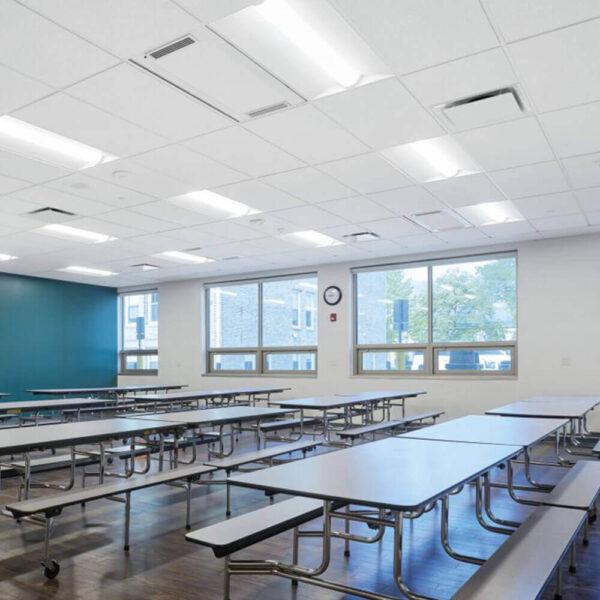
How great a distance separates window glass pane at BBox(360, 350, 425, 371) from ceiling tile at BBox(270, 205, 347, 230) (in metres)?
2.99

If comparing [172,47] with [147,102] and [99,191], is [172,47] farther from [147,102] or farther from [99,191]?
[99,191]

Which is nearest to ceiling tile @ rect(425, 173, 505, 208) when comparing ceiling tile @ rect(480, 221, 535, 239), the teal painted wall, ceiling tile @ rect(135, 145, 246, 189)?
ceiling tile @ rect(480, 221, 535, 239)

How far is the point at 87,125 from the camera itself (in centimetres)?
379

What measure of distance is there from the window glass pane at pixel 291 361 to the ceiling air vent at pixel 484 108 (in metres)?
6.42

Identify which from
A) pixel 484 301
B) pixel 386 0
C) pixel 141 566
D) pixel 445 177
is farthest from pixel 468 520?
pixel 484 301

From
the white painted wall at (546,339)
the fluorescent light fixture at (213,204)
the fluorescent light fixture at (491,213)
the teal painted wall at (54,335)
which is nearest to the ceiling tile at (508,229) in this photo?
the fluorescent light fixture at (491,213)

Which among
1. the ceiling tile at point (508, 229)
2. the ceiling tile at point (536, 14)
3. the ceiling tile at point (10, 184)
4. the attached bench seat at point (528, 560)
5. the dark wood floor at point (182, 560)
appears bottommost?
the dark wood floor at point (182, 560)

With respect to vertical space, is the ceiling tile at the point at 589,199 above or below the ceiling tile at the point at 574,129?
below

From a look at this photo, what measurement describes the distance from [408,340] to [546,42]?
20.9 ft

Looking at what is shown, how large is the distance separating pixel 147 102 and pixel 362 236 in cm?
432

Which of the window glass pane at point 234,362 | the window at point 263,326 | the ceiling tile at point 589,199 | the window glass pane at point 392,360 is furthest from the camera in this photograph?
the window glass pane at point 234,362

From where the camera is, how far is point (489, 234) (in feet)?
24.0

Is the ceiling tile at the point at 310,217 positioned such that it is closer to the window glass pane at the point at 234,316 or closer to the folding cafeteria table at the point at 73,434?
the folding cafeteria table at the point at 73,434

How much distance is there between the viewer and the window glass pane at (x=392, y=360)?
344 inches
